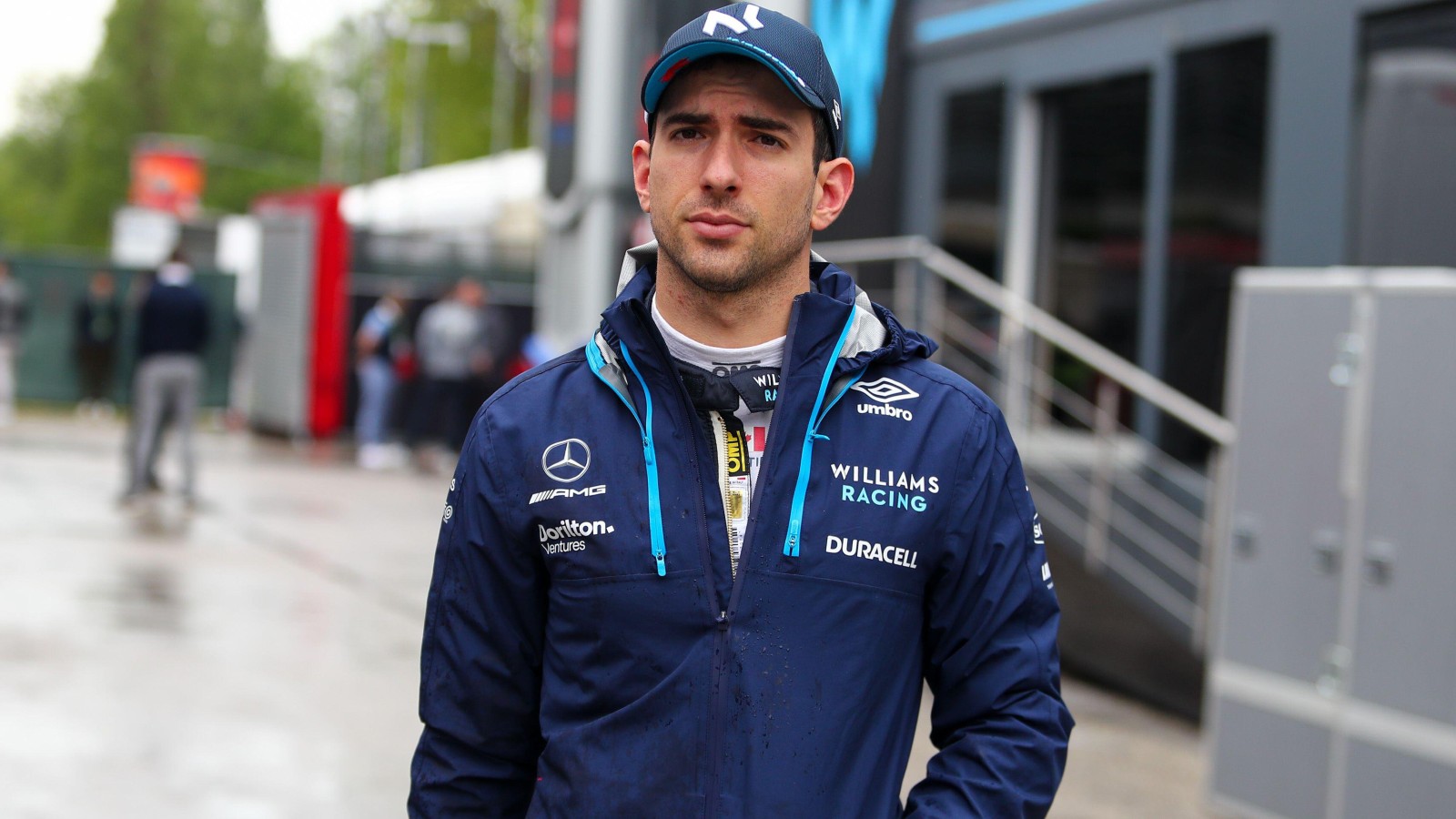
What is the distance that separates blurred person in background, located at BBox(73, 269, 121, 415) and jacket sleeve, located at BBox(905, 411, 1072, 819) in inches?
819

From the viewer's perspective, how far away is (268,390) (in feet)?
68.6

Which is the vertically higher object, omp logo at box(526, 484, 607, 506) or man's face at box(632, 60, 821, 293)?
man's face at box(632, 60, 821, 293)

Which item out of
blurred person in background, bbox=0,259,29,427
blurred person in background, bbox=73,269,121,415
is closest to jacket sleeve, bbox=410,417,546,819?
blurred person in background, bbox=0,259,29,427

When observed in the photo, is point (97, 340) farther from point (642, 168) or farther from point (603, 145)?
point (642, 168)

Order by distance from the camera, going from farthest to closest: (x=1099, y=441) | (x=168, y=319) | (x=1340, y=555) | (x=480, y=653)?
1. (x=168, y=319)
2. (x=1099, y=441)
3. (x=1340, y=555)
4. (x=480, y=653)

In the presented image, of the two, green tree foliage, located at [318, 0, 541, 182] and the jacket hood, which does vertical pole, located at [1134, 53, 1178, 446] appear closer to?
the jacket hood

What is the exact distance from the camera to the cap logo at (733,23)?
2.31 metres

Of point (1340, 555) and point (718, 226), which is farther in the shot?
point (1340, 555)

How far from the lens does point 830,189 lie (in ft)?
8.29

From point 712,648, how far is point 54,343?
2180 cm

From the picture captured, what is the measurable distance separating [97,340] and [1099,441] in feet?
52.3

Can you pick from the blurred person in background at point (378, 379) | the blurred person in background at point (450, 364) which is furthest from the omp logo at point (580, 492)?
the blurred person in background at point (378, 379)

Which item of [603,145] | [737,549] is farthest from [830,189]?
[603,145]

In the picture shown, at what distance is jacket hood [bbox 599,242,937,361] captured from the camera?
95.2 inches
